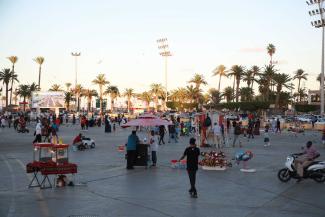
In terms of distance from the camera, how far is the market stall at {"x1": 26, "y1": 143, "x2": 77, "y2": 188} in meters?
12.2

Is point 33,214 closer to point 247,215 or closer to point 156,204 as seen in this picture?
point 156,204

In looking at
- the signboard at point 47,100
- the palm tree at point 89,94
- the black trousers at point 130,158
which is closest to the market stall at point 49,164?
the black trousers at point 130,158

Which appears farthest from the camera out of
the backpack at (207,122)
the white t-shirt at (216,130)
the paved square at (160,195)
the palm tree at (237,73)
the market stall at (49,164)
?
the palm tree at (237,73)

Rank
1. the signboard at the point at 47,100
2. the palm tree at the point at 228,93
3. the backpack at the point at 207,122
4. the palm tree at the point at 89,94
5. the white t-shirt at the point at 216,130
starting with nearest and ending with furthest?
1. the backpack at the point at 207,122
2. the white t-shirt at the point at 216,130
3. the signboard at the point at 47,100
4. the palm tree at the point at 228,93
5. the palm tree at the point at 89,94

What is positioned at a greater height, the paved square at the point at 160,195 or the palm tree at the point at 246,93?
the palm tree at the point at 246,93

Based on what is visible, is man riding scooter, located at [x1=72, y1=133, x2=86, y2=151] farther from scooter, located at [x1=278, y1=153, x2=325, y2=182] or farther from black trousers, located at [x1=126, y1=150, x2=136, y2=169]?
scooter, located at [x1=278, y1=153, x2=325, y2=182]

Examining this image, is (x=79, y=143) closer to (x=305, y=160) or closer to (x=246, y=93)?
(x=305, y=160)

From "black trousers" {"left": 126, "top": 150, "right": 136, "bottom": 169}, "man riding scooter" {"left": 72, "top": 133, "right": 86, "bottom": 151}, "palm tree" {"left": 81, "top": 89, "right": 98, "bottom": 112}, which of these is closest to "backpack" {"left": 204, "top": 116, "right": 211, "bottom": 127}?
"man riding scooter" {"left": 72, "top": 133, "right": 86, "bottom": 151}

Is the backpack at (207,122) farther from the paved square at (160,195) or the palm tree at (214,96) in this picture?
the palm tree at (214,96)

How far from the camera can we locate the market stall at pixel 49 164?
12.2 metres

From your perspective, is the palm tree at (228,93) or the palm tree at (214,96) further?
the palm tree at (214,96)

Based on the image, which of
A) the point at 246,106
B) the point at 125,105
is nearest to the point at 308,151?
the point at 246,106

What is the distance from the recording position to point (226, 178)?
14.8 meters

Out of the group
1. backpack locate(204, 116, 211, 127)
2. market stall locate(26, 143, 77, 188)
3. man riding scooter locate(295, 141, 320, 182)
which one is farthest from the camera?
backpack locate(204, 116, 211, 127)
